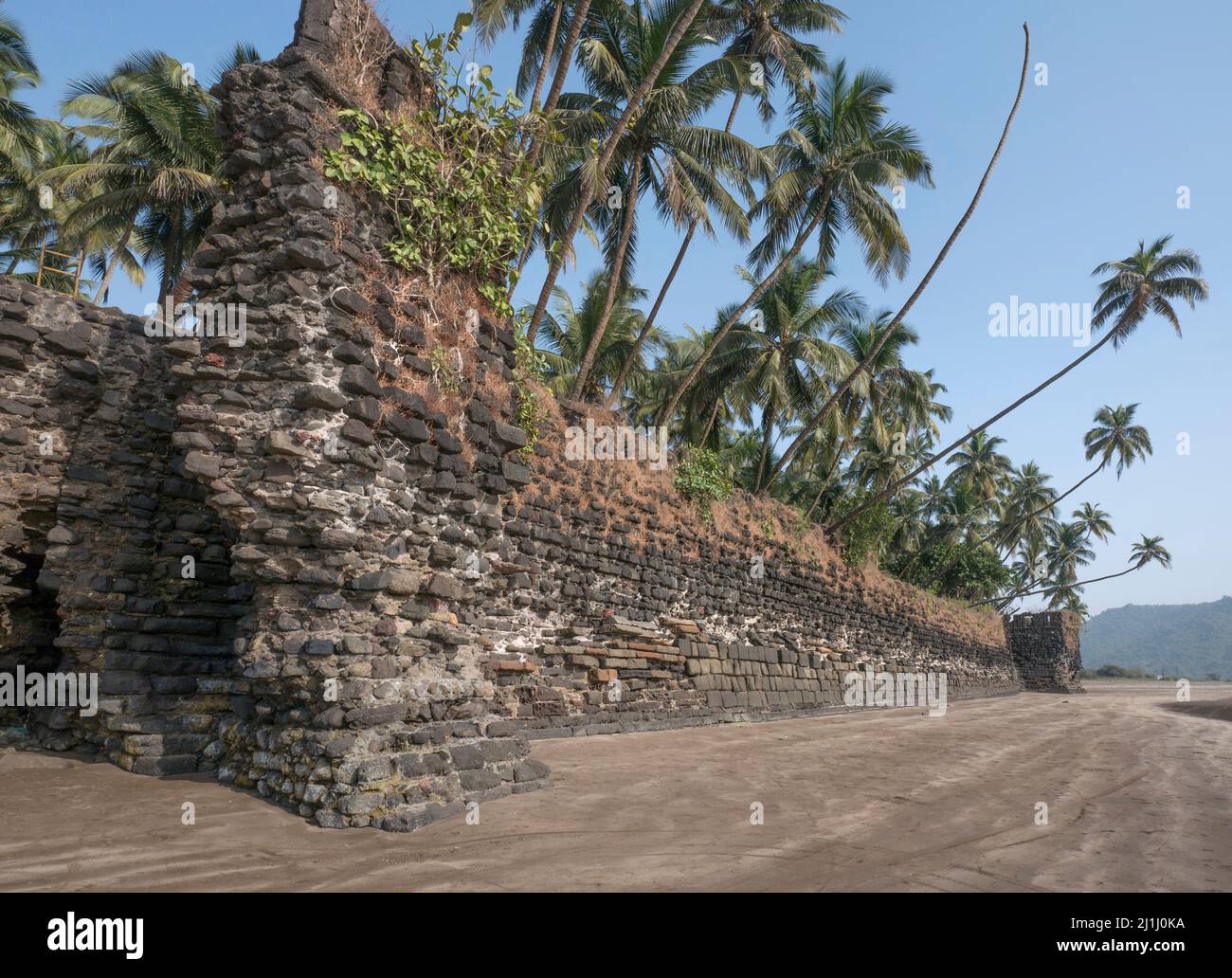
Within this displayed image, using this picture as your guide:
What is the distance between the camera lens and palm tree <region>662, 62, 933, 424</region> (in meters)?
18.5

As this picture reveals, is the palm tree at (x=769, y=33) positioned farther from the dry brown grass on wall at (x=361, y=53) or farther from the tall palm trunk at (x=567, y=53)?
the dry brown grass on wall at (x=361, y=53)

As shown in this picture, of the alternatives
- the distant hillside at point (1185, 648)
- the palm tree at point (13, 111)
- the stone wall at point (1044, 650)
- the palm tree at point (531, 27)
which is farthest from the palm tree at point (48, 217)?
the distant hillside at point (1185, 648)

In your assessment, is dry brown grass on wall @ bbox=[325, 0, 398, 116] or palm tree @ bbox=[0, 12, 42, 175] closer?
dry brown grass on wall @ bbox=[325, 0, 398, 116]

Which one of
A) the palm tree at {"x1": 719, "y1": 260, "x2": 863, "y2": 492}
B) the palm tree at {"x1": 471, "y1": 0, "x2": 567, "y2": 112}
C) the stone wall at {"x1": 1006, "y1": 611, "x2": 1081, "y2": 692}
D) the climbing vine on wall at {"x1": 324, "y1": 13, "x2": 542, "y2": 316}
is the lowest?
the stone wall at {"x1": 1006, "y1": 611, "x2": 1081, "y2": 692}

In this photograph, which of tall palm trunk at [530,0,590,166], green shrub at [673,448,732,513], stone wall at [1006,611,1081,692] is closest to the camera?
tall palm trunk at [530,0,590,166]

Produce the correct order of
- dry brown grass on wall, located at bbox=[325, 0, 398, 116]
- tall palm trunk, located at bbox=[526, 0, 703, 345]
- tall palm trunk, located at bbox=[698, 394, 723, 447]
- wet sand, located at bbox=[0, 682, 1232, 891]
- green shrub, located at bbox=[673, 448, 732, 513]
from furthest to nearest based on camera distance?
tall palm trunk, located at bbox=[698, 394, 723, 447]
green shrub, located at bbox=[673, 448, 732, 513]
tall palm trunk, located at bbox=[526, 0, 703, 345]
dry brown grass on wall, located at bbox=[325, 0, 398, 116]
wet sand, located at bbox=[0, 682, 1232, 891]

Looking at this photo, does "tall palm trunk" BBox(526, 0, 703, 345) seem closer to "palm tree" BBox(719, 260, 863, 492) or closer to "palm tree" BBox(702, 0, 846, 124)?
"palm tree" BBox(702, 0, 846, 124)

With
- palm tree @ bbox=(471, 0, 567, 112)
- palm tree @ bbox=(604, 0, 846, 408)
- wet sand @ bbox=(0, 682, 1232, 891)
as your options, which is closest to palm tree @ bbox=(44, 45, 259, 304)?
palm tree @ bbox=(471, 0, 567, 112)

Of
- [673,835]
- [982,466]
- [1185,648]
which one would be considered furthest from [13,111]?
[1185,648]

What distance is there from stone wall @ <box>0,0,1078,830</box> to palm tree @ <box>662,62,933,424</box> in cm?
1328

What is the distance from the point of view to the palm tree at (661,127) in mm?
14586
